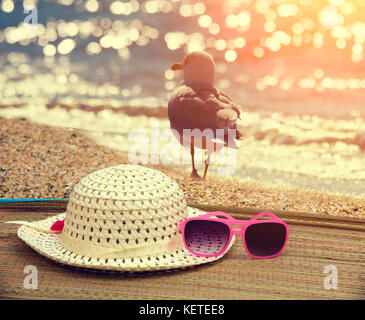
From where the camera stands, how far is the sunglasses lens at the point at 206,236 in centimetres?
87

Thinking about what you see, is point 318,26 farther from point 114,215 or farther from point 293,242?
point 114,215

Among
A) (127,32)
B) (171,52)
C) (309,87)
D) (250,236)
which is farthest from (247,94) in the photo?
(250,236)

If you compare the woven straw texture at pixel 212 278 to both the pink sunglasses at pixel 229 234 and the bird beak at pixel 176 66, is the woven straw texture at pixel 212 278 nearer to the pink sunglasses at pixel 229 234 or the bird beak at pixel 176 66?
the pink sunglasses at pixel 229 234

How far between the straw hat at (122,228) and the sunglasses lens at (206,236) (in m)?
0.02

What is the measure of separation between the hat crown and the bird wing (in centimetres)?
68

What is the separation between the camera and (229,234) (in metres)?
0.88

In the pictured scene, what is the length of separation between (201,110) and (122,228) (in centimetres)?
82

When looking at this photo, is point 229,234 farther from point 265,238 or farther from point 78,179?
point 78,179

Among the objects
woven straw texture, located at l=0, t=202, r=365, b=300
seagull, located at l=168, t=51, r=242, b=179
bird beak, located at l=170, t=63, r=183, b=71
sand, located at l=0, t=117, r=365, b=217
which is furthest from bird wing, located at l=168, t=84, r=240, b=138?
woven straw texture, located at l=0, t=202, r=365, b=300

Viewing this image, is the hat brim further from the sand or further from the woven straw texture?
the sand

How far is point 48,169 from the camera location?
1800mm

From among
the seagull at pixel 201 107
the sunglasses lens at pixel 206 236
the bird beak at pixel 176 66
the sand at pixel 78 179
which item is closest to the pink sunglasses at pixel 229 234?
the sunglasses lens at pixel 206 236

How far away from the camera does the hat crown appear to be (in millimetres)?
812

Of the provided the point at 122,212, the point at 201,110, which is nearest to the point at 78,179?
the point at 201,110
